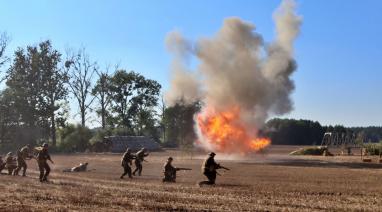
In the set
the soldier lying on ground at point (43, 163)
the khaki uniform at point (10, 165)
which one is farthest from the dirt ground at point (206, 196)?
the khaki uniform at point (10, 165)

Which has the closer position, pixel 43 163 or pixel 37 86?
pixel 43 163

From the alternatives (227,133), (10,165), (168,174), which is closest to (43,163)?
(168,174)

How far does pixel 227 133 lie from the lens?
2189 inches

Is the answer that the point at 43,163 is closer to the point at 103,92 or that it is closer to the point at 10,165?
the point at 10,165

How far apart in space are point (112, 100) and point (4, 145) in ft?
96.7

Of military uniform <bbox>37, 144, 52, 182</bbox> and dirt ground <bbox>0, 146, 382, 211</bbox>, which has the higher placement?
military uniform <bbox>37, 144, 52, 182</bbox>

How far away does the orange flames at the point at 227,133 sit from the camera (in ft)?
181

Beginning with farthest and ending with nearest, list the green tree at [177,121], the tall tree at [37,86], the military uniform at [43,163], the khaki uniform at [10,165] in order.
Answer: the green tree at [177,121] → the tall tree at [37,86] → the khaki uniform at [10,165] → the military uniform at [43,163]

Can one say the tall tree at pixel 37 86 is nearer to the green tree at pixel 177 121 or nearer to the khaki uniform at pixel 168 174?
the green tree at pixel 177 121

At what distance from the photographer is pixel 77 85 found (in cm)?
9681

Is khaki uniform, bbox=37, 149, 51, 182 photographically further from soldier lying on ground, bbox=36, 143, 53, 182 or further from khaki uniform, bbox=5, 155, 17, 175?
khaki uniform, bbox=5, 155, 17, 175

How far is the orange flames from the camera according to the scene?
55.3 m

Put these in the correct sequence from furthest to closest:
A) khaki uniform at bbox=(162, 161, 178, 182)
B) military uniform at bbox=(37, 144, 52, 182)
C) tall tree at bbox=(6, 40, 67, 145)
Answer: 1. tall tree at bbox=(6, 40, 67, 145)
2. military uniform at bbox=(37, 144, 52, 182)
3. khaki uniform at bbox=(162, 161, 178, 182)

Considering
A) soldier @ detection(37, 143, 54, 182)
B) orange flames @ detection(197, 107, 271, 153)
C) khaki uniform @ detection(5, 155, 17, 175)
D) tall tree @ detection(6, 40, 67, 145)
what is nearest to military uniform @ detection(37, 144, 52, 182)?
soldier @ detection(37, 143, 54, 182)
